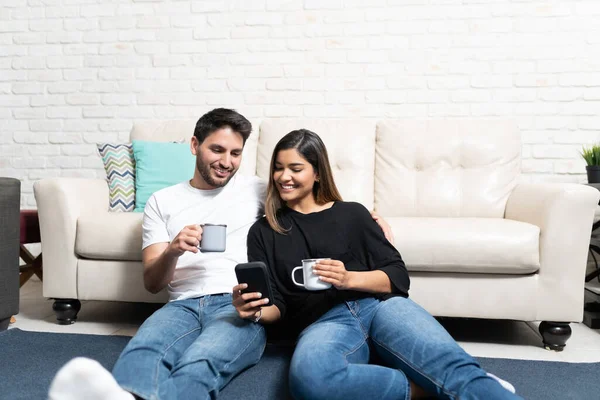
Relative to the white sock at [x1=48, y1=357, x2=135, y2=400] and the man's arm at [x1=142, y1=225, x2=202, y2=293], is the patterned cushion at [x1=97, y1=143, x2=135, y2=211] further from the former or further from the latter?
the white sock at [x1=48, y1=357, x2=135, y2=400]

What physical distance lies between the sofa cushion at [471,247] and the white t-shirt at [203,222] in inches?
23.1

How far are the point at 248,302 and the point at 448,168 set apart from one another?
1.41 m

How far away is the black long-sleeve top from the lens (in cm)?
152

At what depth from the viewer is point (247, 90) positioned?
3.03 metres

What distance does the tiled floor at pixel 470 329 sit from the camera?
1.83 m

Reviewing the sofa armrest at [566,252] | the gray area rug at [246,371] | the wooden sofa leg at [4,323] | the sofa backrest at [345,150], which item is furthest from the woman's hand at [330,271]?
the wooden sofa leg at [4,323]

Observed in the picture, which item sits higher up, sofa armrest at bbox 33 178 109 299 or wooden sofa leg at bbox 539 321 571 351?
sofa armrest at bbox 33 178 109 299

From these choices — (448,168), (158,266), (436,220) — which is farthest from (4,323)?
(448,168)

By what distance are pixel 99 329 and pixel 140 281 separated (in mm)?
254

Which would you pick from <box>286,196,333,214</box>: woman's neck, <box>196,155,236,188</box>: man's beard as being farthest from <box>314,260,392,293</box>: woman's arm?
<box>196,155,236,188</box>: man's beard

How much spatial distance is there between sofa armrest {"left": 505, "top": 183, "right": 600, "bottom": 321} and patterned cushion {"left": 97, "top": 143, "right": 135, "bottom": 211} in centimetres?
175

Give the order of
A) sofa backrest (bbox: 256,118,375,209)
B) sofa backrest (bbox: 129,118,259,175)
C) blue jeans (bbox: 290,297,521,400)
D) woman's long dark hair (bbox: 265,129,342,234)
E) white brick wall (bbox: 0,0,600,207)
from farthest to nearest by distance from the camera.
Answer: white brick wall (bbox: 0,0,600,207)
sofa backrest (bbox: 129,118,259,175)
sofa backrest (bbox: 256,118,375,209)
woman's long dark hair (bbox: 265,129,342,234)
blue jeans (bbox: 290,297,521,400)

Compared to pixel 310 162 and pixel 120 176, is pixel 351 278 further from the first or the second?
pixel 120 176

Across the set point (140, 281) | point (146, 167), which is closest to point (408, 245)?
point (140, 281)
